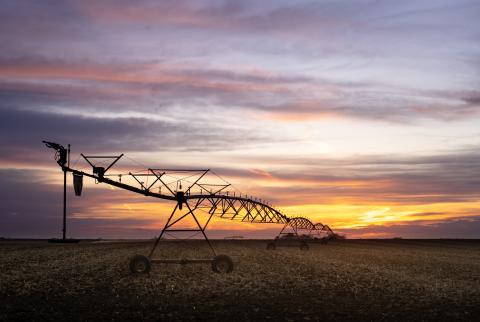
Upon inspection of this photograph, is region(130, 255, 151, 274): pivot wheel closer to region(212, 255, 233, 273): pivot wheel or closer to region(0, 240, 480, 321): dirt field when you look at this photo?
region(0, 240, 480, 321): dirt field

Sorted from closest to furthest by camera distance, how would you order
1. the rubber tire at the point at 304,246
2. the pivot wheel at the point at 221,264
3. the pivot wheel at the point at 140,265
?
the pivot wheel at the point at 140,265 < the pivot wheel at the point at 221,264 < the rubber tire at the point at 304,246

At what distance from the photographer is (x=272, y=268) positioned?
38312 millimetres

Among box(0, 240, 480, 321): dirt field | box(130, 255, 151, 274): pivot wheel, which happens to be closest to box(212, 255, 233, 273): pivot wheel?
box(0, 240, 480, 321): dirt field

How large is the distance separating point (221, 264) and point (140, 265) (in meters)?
4.76

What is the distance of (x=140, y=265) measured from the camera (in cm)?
3366

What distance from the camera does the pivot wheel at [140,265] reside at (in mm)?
33125

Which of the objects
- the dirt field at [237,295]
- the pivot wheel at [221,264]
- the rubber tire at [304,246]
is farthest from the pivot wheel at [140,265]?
the rubber tire at [304,246]

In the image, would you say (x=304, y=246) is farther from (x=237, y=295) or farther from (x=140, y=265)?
(x=237, y=295)

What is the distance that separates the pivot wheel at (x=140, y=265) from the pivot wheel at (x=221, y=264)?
12.7 feet

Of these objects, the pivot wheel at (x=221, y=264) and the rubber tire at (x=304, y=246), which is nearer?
the pivot wheel at (x=221, y=264)

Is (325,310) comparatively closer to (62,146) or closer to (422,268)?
(62,146)

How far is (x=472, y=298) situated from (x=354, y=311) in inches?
298

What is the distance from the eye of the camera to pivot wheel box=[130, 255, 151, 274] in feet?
109

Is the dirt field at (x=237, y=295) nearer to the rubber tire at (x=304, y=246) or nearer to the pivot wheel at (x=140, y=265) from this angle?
the pivot wheel at (x=140, y=265)
